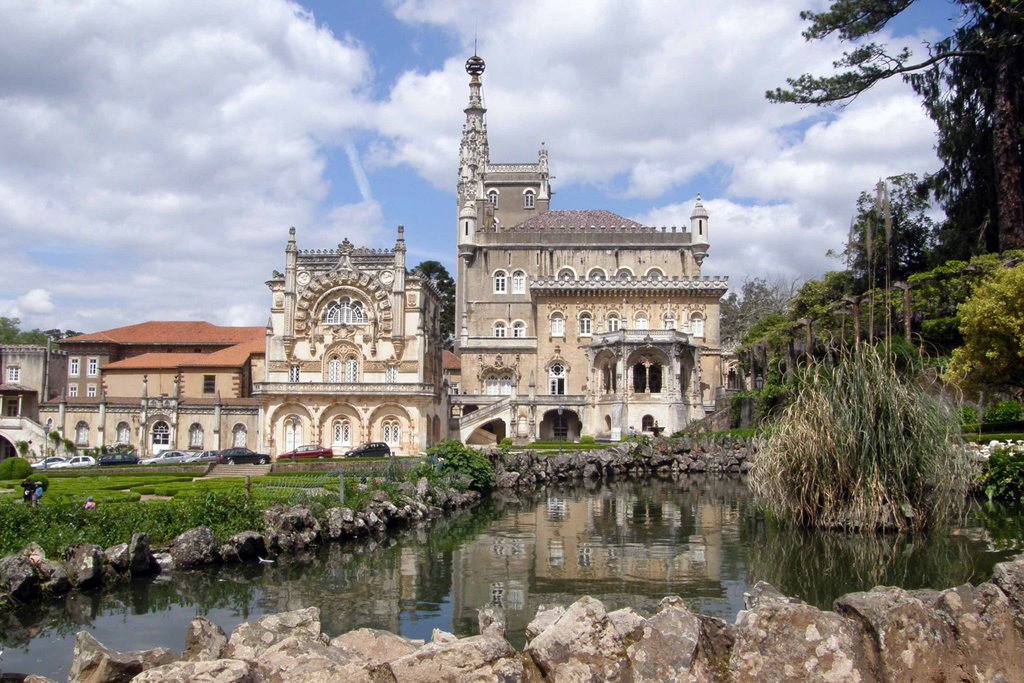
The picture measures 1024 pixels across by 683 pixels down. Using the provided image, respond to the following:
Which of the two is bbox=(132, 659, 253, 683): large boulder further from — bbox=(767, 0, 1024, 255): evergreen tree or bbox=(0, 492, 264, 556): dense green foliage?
bbox=(767, 0, 1024, 255): evergreen tree

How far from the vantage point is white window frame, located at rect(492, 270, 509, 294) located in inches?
2525

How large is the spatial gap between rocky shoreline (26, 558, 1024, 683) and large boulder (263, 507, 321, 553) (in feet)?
35.9

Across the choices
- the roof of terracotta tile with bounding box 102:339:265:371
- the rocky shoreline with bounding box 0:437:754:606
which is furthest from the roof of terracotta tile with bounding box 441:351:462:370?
the rocky shoreline with bounding box 0:437:754:606

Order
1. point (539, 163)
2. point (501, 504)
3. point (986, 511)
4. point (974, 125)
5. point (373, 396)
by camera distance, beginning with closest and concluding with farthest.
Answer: point (986, 511), point (501, 504), point (974, 125), point (373, 396), point (539, 163)

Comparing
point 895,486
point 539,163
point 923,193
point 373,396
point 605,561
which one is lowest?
point 605,561

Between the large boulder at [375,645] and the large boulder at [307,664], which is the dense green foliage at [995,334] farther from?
the large boulder at [307,664]

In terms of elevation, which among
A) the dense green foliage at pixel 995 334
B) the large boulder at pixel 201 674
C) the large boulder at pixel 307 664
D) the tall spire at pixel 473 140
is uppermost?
the tall spire at pixel 473 140

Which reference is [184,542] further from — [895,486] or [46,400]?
[46,400]

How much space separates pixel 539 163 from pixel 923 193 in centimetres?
3869

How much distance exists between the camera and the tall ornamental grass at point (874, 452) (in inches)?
620

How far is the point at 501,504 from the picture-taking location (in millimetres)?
26797

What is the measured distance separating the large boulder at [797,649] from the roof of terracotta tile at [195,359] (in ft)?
173

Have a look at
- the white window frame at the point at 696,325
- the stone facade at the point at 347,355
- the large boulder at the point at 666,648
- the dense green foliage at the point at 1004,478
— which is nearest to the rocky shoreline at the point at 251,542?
the large boulder at the point at 666,648

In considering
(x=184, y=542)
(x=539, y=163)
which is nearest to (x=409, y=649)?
(x=184, y=542)
